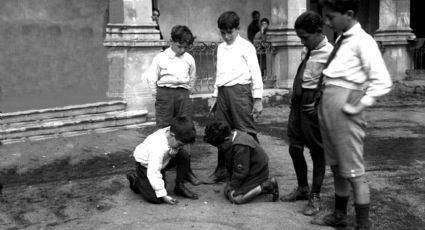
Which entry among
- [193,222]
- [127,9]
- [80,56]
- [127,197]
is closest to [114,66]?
[127,9]

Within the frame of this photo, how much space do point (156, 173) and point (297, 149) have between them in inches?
51.3

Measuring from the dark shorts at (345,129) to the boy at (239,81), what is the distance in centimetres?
160

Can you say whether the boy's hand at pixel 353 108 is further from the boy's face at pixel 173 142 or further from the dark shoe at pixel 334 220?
the boy's face at pixel 173 142

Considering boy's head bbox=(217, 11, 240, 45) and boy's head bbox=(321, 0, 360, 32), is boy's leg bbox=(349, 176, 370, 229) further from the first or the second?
boy's head bbox=(217, 11, 240, 45)

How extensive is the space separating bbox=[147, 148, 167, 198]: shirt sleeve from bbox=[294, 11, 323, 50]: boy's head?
166 centimetres

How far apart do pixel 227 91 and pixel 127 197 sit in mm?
1488

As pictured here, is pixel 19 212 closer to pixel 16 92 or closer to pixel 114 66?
pixel 114 66

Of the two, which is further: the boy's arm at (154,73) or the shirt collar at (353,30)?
the boy's arm at (154,73)

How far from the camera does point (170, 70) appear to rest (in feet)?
20.5

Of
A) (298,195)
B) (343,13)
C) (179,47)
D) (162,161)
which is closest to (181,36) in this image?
(179,47)

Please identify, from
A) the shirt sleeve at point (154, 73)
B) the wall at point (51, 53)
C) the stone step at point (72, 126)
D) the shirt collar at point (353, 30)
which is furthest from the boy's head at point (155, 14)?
the shirt collar at point (353, 30)

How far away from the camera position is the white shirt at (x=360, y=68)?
13.3ft

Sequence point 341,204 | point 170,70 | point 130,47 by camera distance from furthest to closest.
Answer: point 130,47 → point 170,70 → point 341,204

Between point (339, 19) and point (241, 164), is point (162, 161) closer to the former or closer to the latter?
point (241, 164)
